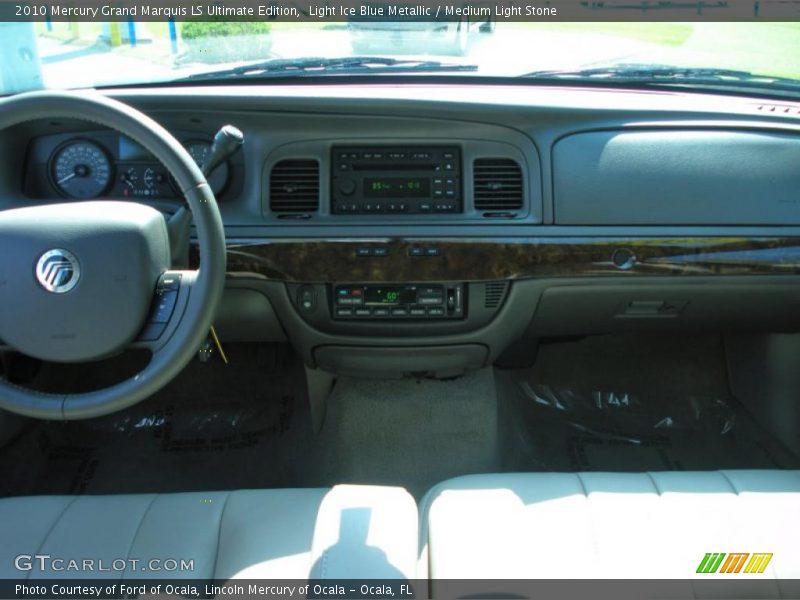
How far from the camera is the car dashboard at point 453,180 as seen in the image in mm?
1974

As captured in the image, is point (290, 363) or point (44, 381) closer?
point (44, 381)

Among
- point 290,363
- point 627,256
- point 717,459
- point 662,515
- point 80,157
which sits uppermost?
point 80,157

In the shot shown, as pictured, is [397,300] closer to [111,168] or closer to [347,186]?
[347,186]

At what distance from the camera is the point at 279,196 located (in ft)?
6.63

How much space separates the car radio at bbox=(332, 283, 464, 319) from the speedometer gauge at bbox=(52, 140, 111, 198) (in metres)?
0.72

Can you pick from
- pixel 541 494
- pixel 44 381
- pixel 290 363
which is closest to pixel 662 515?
pixel 541 494

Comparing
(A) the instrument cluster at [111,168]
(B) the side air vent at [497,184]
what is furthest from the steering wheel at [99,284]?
(B) the side air vent at [497,184]

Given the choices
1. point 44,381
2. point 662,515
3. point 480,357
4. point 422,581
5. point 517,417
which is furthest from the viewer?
point 517,417

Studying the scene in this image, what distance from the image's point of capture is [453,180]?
2.00 m

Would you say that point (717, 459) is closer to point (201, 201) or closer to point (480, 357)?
point (480, 357)

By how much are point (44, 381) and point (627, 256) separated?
204 centimetres

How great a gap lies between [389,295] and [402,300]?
0.13 ft

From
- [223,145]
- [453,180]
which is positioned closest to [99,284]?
[223,145]

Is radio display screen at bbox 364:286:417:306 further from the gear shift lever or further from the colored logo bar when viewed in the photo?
the colored logo bar
